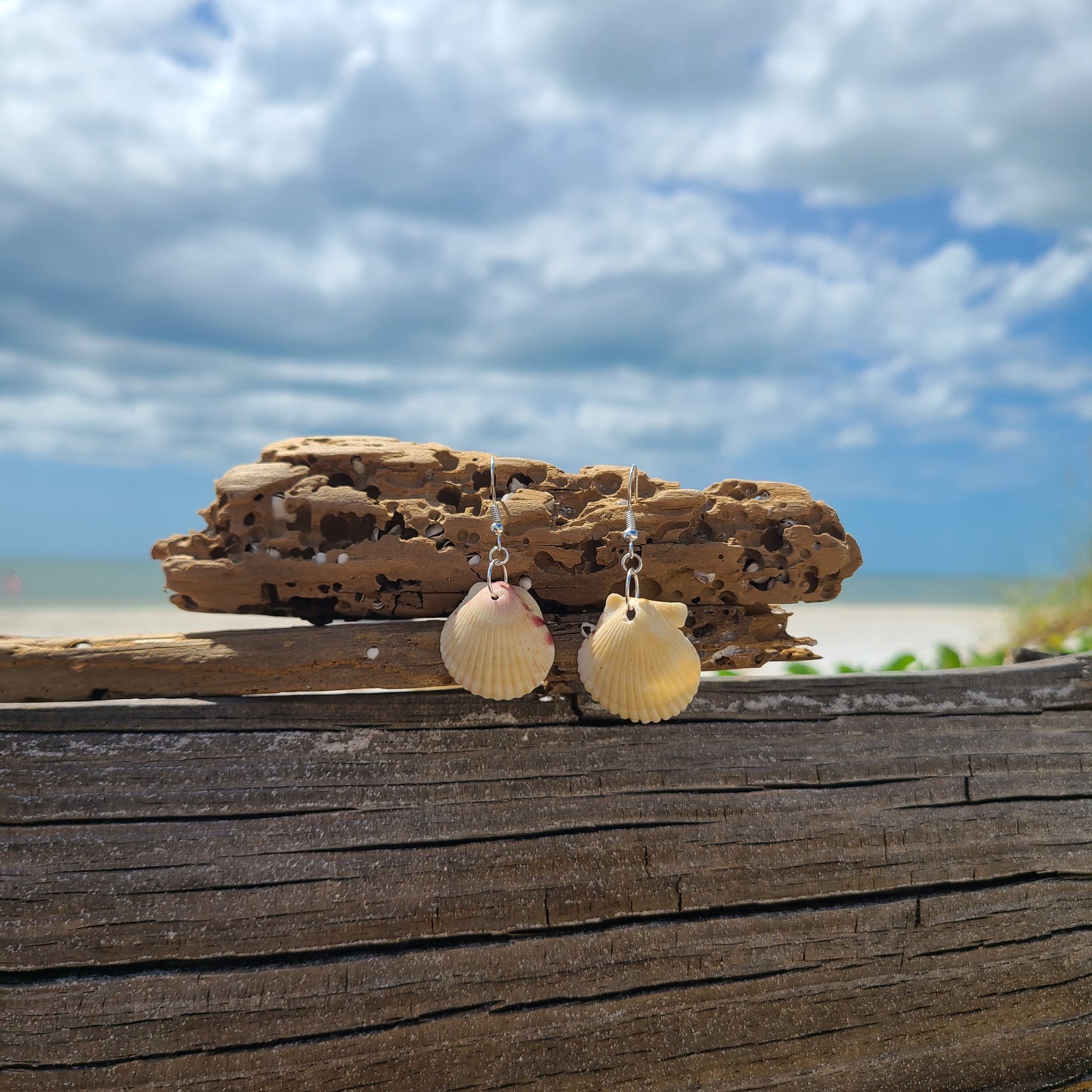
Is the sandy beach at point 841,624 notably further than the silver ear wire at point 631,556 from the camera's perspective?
Yes

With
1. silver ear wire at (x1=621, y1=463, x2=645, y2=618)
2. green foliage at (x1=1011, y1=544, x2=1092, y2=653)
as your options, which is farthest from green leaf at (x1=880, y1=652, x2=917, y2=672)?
green foliage at (x1=1011, y1=544, x2=1092, y2=653)

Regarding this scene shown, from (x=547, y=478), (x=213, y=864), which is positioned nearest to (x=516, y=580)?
(x=547, y=478)

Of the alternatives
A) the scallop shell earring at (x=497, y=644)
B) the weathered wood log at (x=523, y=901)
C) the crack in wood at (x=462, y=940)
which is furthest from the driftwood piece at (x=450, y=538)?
the crack in wood at (x=462, y=940)

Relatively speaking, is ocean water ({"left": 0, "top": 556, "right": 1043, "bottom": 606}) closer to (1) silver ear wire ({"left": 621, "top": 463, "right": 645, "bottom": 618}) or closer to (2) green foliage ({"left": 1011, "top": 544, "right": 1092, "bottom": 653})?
(2) green foliage ({"left": 1011, "top": 544, "right": 1092, "bottom": 653})

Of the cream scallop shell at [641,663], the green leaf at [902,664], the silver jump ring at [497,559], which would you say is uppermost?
the silver jump ring at [497,559]

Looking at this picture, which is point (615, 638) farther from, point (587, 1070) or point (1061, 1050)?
point (1061, 1050)

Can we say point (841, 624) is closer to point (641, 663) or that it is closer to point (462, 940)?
point (641, 663)

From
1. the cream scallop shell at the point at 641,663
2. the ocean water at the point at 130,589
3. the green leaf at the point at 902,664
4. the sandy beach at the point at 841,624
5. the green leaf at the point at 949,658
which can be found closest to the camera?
the cream scallop shell at the point at 641,663

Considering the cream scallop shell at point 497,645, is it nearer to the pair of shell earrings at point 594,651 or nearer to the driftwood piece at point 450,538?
the pair of shell earrings at point 594,651
